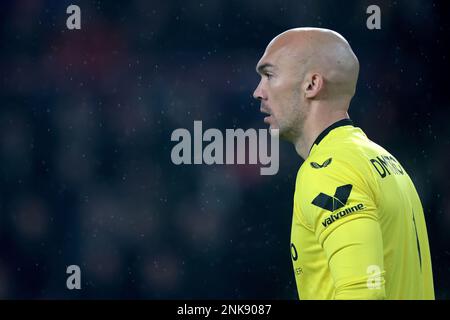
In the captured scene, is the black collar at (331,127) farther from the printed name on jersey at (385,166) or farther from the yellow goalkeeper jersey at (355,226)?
the printed name on jersey at (385,166)

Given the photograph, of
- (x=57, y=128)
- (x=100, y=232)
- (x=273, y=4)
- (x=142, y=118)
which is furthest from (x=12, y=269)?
(x=273, y=4)

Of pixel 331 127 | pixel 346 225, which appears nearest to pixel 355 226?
pixel 346 225

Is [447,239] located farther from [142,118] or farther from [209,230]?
[142,118]

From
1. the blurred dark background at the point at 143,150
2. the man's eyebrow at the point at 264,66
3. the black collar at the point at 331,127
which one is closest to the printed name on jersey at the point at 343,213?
the black collar at the point at 331,127

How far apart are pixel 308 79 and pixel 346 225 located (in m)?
0.36

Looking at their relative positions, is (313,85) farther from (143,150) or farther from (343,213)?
(143,150)

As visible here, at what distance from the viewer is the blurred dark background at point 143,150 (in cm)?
332

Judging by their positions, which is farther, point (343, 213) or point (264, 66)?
point (264, 66)

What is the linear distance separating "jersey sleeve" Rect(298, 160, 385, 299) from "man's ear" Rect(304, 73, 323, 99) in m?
0.21

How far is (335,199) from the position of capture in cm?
125

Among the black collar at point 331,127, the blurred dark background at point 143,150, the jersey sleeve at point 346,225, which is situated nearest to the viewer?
the jersey sleeve at point 346,225

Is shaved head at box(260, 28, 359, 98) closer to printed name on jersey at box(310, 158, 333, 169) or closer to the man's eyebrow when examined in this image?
the man's eyebrow

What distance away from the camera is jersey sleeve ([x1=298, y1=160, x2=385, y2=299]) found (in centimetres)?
120

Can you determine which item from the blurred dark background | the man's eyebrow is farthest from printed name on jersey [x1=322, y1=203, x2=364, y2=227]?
the blurred dark background
